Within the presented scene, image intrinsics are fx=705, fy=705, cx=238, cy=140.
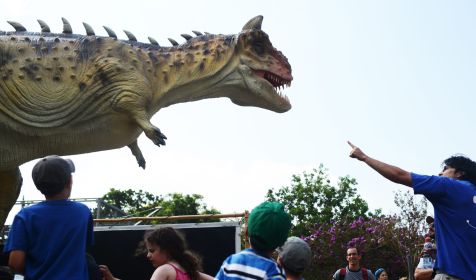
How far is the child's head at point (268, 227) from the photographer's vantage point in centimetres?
312

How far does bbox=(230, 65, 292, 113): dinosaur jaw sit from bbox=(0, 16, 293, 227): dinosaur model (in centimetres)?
29

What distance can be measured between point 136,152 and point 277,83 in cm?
176

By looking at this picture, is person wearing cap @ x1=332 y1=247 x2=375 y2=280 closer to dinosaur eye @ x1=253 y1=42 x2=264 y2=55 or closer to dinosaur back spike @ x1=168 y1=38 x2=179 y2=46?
dinosaur eye @ x1=253 y1=42 x2=264 y2=55

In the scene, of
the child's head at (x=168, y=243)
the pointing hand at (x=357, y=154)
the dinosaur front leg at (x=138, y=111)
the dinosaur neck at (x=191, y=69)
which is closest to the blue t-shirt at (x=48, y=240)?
the child's head at (x=168, y=243)

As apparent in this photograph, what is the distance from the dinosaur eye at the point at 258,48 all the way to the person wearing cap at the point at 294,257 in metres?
4.61

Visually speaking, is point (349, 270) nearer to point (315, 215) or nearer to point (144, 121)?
point (144, 121)

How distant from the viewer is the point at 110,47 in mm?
7051

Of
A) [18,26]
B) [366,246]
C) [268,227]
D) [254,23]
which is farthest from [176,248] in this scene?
[366,246]

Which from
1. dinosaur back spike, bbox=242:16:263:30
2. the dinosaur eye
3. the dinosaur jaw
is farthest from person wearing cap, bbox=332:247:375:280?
dinosaur back spike, bbox=242:16:263:30

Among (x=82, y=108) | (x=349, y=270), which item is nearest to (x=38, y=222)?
(x=82, y=108)

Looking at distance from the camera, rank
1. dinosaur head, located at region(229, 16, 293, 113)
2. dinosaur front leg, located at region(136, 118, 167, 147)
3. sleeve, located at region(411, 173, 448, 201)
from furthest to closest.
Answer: dinosaur head, located at region(229, 16, 293, 113) < dinosaur front leg, located at region(136, 118, 167, 147) < sleeve, located at region(411, 173, 448, 201)

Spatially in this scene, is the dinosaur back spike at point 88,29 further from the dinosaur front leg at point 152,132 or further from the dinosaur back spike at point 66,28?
the dinosaur front leg at point 152,132

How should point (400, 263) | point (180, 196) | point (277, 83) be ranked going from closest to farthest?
1. point (277, 83)
2. point (400, 263)
3. point (180, 196)

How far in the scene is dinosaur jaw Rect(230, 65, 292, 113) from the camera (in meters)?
7.70
